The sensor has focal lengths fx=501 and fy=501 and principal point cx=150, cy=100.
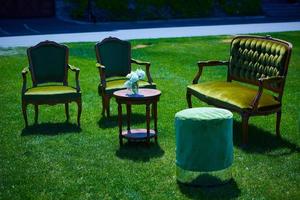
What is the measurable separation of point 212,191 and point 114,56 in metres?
4.31

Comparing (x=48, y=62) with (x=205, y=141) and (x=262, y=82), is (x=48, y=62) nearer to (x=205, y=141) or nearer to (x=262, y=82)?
(x=262, y=82)

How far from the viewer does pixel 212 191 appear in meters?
5.73

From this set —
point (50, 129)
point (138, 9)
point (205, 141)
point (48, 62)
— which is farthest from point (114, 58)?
point (138, 9)

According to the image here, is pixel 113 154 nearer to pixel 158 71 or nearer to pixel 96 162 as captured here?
pixel 96 162

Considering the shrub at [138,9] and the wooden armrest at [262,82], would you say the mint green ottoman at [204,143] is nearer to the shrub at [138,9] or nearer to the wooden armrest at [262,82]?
the wooden armrest at [262,82]

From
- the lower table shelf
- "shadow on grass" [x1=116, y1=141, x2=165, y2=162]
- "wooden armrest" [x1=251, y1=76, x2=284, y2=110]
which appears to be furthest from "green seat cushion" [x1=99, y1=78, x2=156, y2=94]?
"wooden armrest" [x1=251, y1=76, x2=284, y2=110]

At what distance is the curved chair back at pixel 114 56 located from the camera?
366 inches

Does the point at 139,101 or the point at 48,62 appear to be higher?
the point at 48,62

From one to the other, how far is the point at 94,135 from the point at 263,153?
266 centimetres

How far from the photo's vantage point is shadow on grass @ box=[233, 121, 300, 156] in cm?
705

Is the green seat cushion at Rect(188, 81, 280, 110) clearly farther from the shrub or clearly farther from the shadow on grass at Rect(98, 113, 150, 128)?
the shrub

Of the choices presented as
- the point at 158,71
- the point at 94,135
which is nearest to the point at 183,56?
the point at 158,71

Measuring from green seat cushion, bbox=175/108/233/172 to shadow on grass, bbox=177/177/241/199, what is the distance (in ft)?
0.72

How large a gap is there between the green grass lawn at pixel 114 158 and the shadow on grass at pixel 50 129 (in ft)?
0.05
